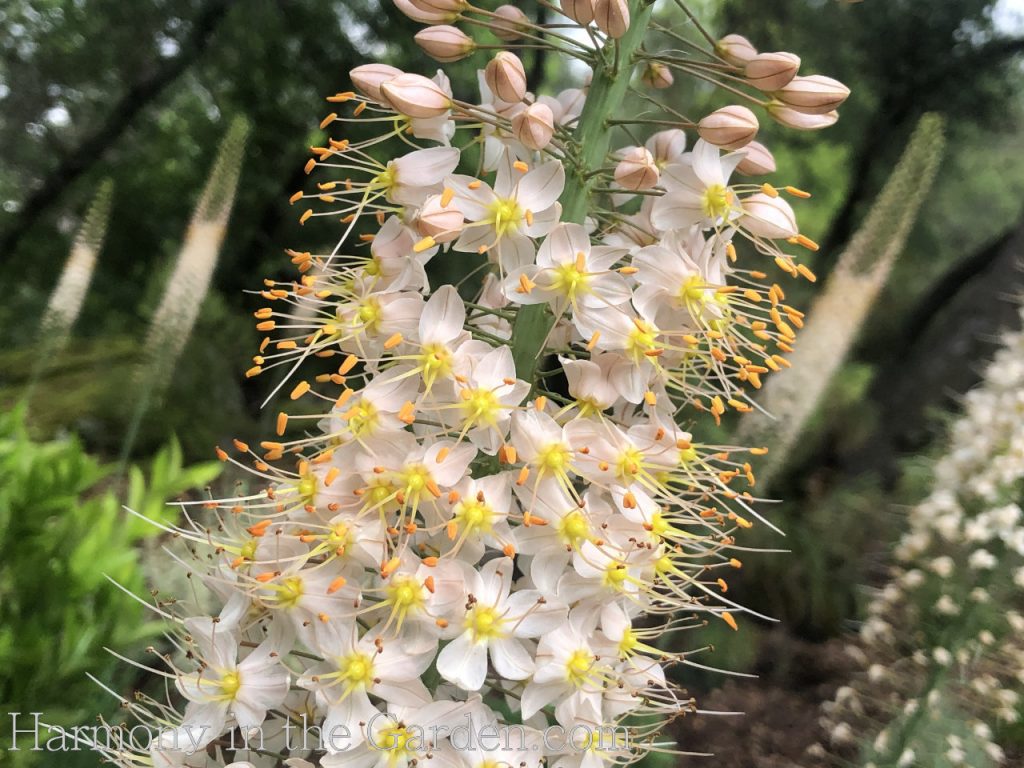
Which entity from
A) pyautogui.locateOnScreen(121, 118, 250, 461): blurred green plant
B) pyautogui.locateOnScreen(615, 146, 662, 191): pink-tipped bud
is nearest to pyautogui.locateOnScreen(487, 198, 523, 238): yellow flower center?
pyautogui.locateOnScreen(615, 146, 662, 191): pink-tipped bud

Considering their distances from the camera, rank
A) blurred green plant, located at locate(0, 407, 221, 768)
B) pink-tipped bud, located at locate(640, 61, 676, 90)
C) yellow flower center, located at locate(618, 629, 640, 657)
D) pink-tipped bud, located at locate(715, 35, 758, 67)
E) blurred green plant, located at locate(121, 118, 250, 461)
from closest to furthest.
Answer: yellow flower center, located at locate(618, 629, 640, 657)
pink-tipped bud, located at locate(715, 35, 758, 67)
pink-tipped bud, located at locate(640, 61, 676, 90)
blurred green plant, located at locate(0, 407, 221, 768)
blurred green plant, located at locate(121, 118, 250, 461)

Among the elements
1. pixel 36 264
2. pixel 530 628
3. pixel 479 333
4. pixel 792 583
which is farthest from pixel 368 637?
pixel 36 264

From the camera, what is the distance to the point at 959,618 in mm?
2562

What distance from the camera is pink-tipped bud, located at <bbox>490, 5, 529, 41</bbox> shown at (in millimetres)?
1154

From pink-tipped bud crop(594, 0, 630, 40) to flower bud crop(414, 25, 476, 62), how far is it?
0.22 metres

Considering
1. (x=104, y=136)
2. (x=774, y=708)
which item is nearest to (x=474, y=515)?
(x=774, y=708)

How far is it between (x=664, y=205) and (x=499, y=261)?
247mm

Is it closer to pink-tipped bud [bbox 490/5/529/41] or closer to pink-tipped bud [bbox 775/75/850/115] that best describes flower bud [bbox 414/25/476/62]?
pink-tipped bud [bbox 490/5/529/41]

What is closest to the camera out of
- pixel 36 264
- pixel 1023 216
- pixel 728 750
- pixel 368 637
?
pixel 368 637

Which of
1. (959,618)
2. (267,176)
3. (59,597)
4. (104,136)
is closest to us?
(59,597)

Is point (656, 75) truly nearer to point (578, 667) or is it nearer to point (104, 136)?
point (578, 667)

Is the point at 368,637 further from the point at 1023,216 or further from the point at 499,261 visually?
the point at 1023,216

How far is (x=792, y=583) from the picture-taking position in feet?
16.7

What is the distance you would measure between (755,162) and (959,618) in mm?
2122
